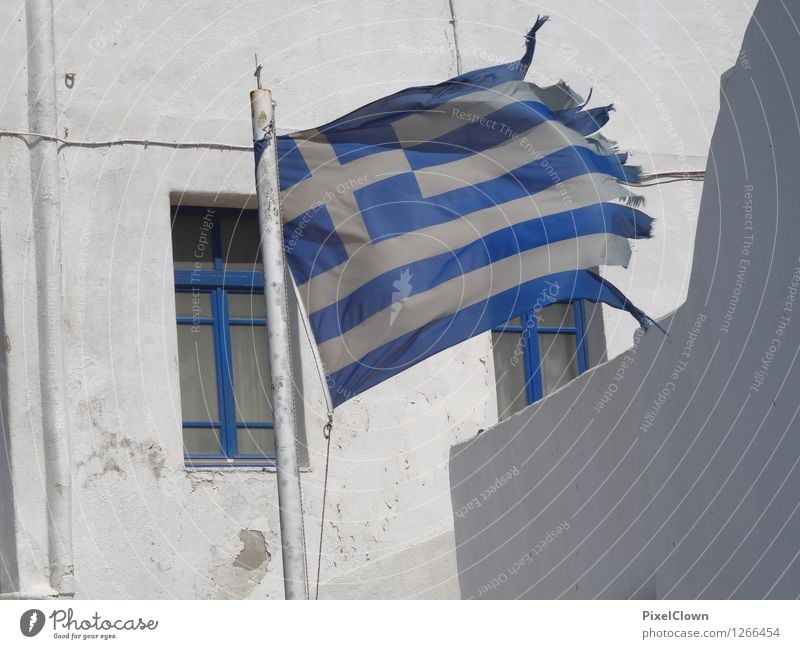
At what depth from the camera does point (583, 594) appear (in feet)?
25.5

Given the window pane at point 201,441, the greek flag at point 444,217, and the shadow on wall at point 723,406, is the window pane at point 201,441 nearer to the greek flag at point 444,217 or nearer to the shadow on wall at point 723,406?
the greek flag at point 444,217

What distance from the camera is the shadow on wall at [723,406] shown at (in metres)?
6.95

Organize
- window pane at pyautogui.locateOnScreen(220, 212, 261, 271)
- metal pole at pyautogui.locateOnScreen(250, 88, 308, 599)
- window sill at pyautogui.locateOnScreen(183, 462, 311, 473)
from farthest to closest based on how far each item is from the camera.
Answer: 1. window pane at pyautogui.locateOnScreen(220, 212, 261, 271)
2. window sill at pyautogui.locateOnScreen(183, 462, 311, 473)
3. metal pole at pyautogui.locateOnScreen(250, 88, 308, 599)

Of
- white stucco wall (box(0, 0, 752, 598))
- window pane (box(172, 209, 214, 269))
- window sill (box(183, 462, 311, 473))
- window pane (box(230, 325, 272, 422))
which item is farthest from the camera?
window pane (box(172, 209, 214, 269))

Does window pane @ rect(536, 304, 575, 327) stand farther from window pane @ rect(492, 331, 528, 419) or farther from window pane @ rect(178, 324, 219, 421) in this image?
window pane @ rect(178, 324, 219, 421)

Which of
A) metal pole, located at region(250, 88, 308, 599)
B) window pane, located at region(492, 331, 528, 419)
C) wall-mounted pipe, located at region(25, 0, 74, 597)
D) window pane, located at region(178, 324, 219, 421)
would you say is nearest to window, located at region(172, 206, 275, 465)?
window pane, located at region(178, 324, 219, 421)

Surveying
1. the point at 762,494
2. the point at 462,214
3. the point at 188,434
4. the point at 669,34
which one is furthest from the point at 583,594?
the point at 669,34

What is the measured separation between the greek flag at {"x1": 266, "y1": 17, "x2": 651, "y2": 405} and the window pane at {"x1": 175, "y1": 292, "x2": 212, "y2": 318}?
181 cm

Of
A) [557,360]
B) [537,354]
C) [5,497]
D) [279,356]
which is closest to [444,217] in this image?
[279,356]

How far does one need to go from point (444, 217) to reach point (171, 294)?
187cm

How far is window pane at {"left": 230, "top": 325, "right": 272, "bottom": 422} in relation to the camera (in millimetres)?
9141

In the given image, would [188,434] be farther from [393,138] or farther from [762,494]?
[762,494]
